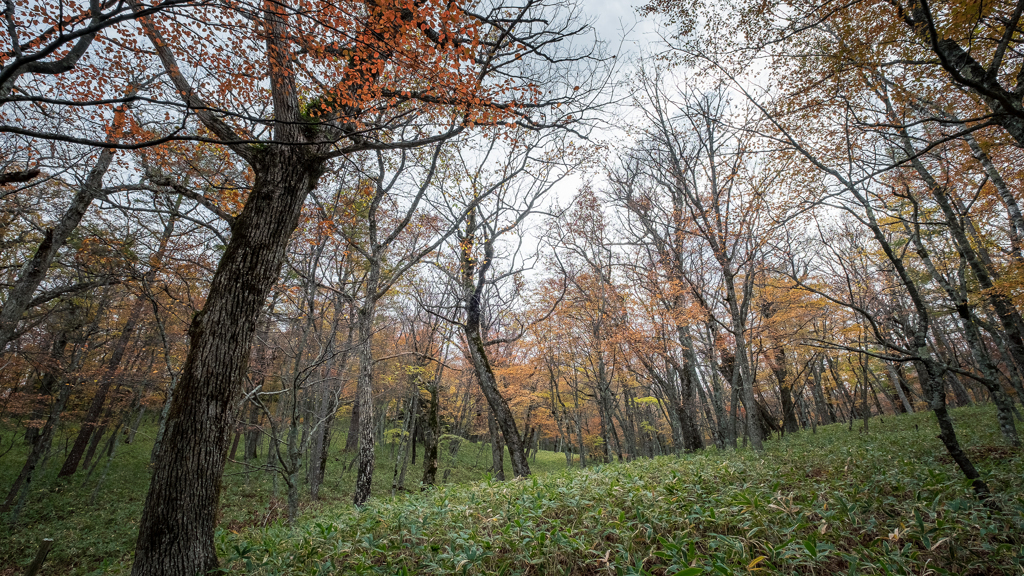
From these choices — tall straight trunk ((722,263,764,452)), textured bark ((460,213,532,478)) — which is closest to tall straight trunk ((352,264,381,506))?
textured bark ((460,213,532,478))

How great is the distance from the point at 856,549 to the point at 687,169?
809 centimetres

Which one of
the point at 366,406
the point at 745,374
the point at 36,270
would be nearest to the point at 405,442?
the point at 366,406

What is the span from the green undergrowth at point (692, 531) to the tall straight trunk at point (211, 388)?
0.52 metres

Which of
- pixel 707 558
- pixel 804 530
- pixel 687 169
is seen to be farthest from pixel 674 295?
pixel 707 558

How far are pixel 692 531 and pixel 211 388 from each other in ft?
14.6

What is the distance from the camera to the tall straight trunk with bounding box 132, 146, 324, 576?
125 inches

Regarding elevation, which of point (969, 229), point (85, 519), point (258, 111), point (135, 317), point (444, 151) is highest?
point (444, 151)

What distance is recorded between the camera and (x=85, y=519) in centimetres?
934

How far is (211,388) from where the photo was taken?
3463mm

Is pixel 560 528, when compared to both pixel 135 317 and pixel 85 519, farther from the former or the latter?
pixel 135 317

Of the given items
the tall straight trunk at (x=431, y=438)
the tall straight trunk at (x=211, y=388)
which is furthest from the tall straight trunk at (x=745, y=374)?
the tall straight trunk at (x=431, y=438)

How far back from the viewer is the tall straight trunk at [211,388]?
3.18 m

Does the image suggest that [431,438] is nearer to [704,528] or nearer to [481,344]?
[481,344]

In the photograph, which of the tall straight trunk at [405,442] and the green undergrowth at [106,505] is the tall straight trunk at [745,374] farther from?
the tall straight trunk at [405,442]
